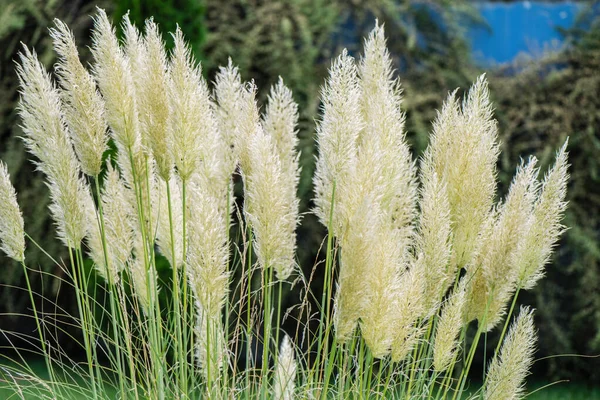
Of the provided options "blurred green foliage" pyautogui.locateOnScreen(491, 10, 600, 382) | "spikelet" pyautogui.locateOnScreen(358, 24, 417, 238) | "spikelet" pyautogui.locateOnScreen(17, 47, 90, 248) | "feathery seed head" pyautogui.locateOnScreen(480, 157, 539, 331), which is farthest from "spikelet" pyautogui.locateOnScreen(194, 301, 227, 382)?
"blurred green foliage" pyautogui.locateOnScreen(491, 10, 600, 382)

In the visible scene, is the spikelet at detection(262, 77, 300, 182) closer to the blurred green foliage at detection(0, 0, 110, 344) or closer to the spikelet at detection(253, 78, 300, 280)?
the spikelet at detection(253, 78, 300, 280)

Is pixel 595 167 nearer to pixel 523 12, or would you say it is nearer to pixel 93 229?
pixel 523 12

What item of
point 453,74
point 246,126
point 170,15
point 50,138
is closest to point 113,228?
point 50,138

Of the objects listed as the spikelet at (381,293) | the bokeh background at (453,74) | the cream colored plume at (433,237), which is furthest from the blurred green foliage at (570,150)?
the spikelet at (381,293)

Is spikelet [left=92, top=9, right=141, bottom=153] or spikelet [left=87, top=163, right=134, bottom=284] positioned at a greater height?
spikelet [left=92, top=9, right=141, bottom=153]

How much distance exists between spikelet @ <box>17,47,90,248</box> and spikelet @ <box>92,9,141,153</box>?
115 mm

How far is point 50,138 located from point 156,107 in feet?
0.79

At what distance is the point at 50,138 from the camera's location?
1.74m

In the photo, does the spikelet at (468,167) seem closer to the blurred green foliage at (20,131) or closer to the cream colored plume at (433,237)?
the cream colored plume at (433,237)

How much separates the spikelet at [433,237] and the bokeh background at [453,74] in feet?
7.74

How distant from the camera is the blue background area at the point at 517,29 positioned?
459cm

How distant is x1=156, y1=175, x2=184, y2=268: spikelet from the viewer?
194 centimetres

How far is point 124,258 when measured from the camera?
1928 mm

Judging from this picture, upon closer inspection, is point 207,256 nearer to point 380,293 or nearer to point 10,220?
point 380,293
